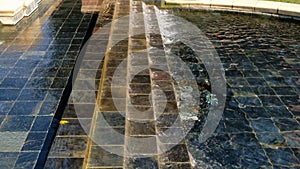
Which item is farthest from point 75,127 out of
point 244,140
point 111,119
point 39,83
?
point 244,140

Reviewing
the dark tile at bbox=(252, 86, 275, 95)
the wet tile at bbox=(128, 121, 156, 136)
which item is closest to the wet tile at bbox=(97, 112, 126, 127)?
the wet tile at bbox=(128, 121, 156, 136)

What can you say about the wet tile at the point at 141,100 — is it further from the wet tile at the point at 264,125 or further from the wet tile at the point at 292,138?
the wet tile at the point at 292,138

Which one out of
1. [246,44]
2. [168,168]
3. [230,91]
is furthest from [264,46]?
[168,168]

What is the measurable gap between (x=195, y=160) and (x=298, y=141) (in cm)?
136

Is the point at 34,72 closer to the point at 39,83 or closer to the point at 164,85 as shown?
the point at 39,83

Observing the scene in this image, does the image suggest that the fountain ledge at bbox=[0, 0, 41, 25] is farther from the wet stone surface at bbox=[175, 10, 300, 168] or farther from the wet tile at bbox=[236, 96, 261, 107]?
Result: the wet tile at bbox=[236, 96, 261, 107]

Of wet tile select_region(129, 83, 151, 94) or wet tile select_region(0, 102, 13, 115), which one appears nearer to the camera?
wet tile select_region(0, 102, 13, 115)

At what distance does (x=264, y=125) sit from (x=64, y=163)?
2566 mm

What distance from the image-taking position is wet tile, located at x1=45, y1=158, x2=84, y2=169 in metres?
3.22

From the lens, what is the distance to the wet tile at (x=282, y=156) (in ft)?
11.9

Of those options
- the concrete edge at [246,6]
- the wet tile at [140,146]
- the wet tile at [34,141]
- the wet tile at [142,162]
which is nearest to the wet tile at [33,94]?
the wet tile at [34,141]

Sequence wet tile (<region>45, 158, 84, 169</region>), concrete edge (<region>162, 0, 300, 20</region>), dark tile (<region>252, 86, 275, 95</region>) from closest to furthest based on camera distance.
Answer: wet tile (<region>45, 158, 84, 169</region>)
dark tile (<region>252, 86, 275, 95</region>)
concrete edge (<region>162, 0, 300, 20</region>)

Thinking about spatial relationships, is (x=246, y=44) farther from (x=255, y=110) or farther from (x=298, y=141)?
(x=298, y=141)

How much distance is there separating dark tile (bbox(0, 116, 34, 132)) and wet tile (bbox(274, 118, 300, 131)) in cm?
Answer: 321
